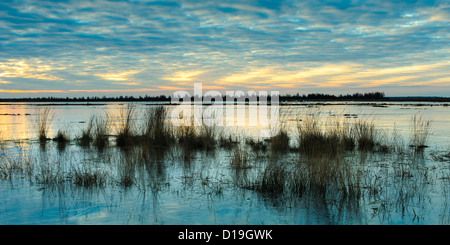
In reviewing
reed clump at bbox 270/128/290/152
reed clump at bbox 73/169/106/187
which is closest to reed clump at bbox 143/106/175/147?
reed clump at bbox 270/128/290/152

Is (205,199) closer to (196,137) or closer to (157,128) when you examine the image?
(196,137)

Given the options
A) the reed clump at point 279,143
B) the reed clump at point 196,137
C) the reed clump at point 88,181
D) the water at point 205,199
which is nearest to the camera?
the water at point 205,199

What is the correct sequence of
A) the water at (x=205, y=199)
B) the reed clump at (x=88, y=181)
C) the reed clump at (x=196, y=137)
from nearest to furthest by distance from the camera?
the water at (x=205, y=199) < the reed clump at (x=88, y=181) < the reed clump at (x=196, y=137)

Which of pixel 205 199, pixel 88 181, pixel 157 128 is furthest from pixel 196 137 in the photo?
pixel 205 199

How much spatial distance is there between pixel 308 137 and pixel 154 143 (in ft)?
16.5

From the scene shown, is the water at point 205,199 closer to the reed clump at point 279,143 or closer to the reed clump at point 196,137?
the reed clump at point 279,143

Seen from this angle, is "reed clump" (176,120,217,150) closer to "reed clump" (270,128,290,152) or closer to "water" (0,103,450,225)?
"reed clump" (270,128,290,152)

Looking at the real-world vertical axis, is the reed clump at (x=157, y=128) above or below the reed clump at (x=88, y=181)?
above

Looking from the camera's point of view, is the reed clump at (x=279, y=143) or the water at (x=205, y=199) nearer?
the water at (x=205, y=199)

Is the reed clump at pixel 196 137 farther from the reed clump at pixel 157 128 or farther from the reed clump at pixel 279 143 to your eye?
the reed clump at pixel 279 143

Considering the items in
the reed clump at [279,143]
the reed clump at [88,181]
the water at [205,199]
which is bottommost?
the water at [205,199]

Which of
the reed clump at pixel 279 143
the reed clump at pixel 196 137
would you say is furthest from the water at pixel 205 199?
the reed clump at pixel 196 137

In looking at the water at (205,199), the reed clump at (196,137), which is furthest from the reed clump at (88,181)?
the reed clump at (196,137)
